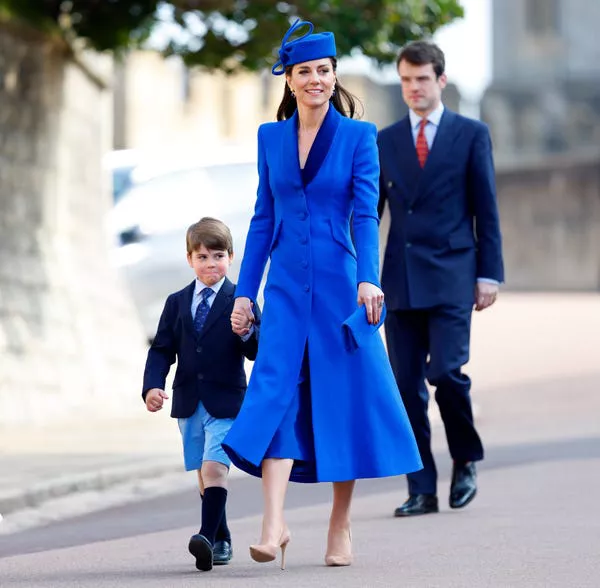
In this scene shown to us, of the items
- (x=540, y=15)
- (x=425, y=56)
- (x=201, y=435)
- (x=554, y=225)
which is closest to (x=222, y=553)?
(x=201, y=435)

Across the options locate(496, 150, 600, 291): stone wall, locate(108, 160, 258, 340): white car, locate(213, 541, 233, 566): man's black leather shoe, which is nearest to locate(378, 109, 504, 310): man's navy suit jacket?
locate(213, 541, 233, 566): man's black leather shoe

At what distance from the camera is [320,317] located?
253 inches

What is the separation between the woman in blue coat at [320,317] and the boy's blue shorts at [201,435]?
13.1 inches

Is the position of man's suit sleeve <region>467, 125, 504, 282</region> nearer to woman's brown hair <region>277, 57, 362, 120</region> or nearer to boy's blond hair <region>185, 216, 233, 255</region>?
woman's brown hair <region>277, 57, 362, 120</region>

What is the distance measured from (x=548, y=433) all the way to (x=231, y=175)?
5.39 meters

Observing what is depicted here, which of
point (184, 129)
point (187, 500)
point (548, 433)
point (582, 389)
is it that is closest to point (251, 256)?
point (187, 500)

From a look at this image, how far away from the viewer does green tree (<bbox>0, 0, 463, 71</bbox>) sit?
13078 mm

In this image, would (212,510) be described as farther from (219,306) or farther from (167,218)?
(167,218)

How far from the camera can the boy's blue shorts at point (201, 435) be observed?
667 cm

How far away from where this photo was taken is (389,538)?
7.43 meters

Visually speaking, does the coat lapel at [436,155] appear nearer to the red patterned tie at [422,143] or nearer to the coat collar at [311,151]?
the red patterned tie at [422,143]

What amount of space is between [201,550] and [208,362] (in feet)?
2.29

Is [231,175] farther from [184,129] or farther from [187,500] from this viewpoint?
[184,129]

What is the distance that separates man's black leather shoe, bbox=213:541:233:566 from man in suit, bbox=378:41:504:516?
1.65 m
